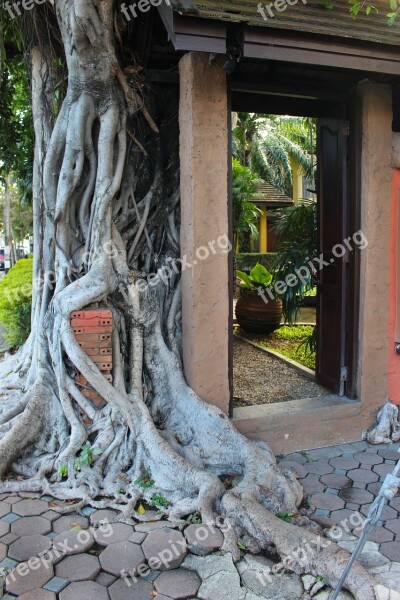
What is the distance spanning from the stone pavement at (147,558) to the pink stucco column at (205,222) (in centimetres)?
132

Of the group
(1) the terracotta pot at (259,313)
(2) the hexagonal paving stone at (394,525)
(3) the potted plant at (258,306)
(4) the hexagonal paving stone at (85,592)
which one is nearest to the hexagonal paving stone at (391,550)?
(2) the hexagonal paving stone at (394,525)

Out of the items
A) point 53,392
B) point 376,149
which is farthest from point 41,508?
point 376,149

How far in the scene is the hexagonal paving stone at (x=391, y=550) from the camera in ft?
9.99

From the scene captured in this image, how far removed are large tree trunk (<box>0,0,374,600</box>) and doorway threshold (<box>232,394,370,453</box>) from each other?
0.37m

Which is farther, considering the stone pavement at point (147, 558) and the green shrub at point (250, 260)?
the green shrub at point (250, 260)

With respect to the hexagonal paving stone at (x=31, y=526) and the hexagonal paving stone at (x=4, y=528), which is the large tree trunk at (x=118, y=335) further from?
the hexagonal paving stone at (x=4, y=528)

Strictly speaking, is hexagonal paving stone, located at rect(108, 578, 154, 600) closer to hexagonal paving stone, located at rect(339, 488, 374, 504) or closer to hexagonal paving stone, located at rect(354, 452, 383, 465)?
hexagonal paving stone, located at rect(339, 488, 374, 504)

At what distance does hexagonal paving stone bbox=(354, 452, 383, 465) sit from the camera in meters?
4.38

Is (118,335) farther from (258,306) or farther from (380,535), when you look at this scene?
(258,306)

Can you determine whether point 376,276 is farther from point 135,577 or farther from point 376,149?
point 135,577

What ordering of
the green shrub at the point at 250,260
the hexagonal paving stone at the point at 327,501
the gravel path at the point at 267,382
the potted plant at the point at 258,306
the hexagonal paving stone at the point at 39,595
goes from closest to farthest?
1. the hexagonal paving stone at the point at 39,595
2. the hexagonal paving stone at the point at 327,501
3. the gravel path at the point at 267,382
4. the potted plant at the point at 258,306
5. the green shrub at the point at 250,260

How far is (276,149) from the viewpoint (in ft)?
67.9

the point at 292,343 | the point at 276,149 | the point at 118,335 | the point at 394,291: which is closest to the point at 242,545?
the point at 118,335

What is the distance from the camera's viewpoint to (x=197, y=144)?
13.5ft
